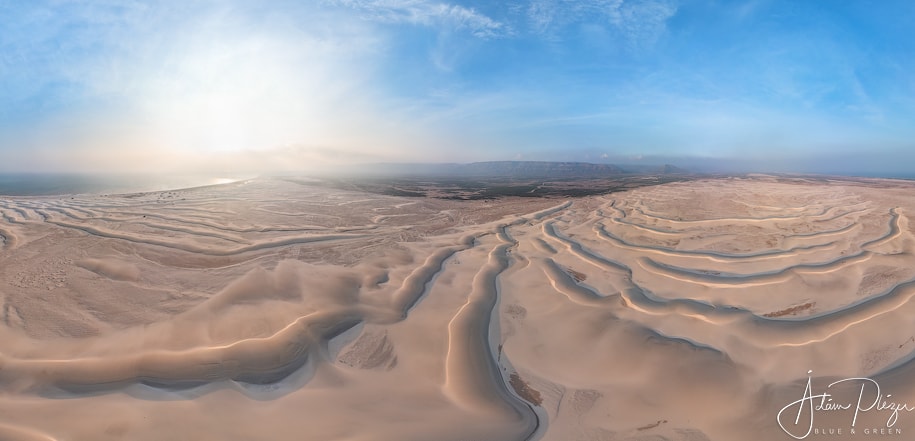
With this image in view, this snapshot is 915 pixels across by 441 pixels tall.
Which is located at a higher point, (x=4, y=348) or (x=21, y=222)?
(x=21, y=222)

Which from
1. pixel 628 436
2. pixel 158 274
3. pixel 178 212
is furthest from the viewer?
pixel 178 212

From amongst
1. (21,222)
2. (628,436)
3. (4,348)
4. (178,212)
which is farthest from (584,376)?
(21,222)

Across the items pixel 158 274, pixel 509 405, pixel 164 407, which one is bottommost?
pixel 509 405

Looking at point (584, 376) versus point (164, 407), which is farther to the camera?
point (584, 376)

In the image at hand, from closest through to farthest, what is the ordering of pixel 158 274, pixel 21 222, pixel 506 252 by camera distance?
pixel 158 274, pixel 506 252, pixel 21 222

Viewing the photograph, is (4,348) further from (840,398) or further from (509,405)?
(840,398)

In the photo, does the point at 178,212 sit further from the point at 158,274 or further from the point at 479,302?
the point at 479,302

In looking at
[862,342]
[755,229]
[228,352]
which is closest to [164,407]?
[228,352]
